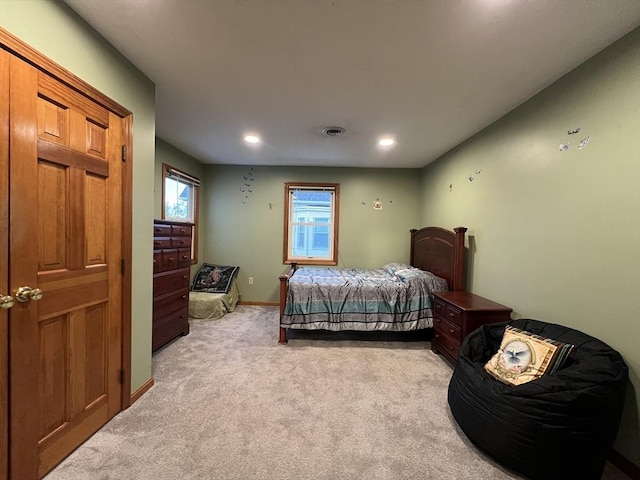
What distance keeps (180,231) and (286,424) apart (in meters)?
2.33

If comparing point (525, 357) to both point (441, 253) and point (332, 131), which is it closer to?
point (441, 253)

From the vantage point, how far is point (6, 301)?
46.3 inches

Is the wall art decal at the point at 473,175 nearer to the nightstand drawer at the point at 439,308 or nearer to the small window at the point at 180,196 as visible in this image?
the nightstand drawer at the point at 439,308

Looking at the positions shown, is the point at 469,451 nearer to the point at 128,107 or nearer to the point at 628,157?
the point at 628,157

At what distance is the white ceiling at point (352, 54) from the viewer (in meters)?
1.39

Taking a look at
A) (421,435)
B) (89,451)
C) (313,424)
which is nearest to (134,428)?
(89,451)

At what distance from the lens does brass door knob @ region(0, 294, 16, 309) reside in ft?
3.81

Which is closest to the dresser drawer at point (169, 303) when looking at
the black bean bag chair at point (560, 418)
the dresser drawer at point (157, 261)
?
the dresser drawer at point (157, 261)

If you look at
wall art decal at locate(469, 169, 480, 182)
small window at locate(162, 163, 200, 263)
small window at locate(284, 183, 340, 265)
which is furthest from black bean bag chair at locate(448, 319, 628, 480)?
small window at locate(162, 163, 200, 263)

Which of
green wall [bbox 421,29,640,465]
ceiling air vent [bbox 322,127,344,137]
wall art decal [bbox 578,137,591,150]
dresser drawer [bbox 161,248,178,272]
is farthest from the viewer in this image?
ceiling air vent [bbox 322,127,344,137]

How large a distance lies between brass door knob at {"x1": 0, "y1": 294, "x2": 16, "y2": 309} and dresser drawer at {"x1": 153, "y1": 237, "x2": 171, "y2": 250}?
4.99 ft

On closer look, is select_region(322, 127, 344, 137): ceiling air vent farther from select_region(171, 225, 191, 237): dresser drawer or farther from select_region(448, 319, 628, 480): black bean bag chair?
select_region(448, 319, 628, 480): black bean bag chair

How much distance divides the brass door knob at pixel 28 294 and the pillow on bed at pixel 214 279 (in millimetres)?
3067

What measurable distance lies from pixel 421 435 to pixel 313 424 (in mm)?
694
